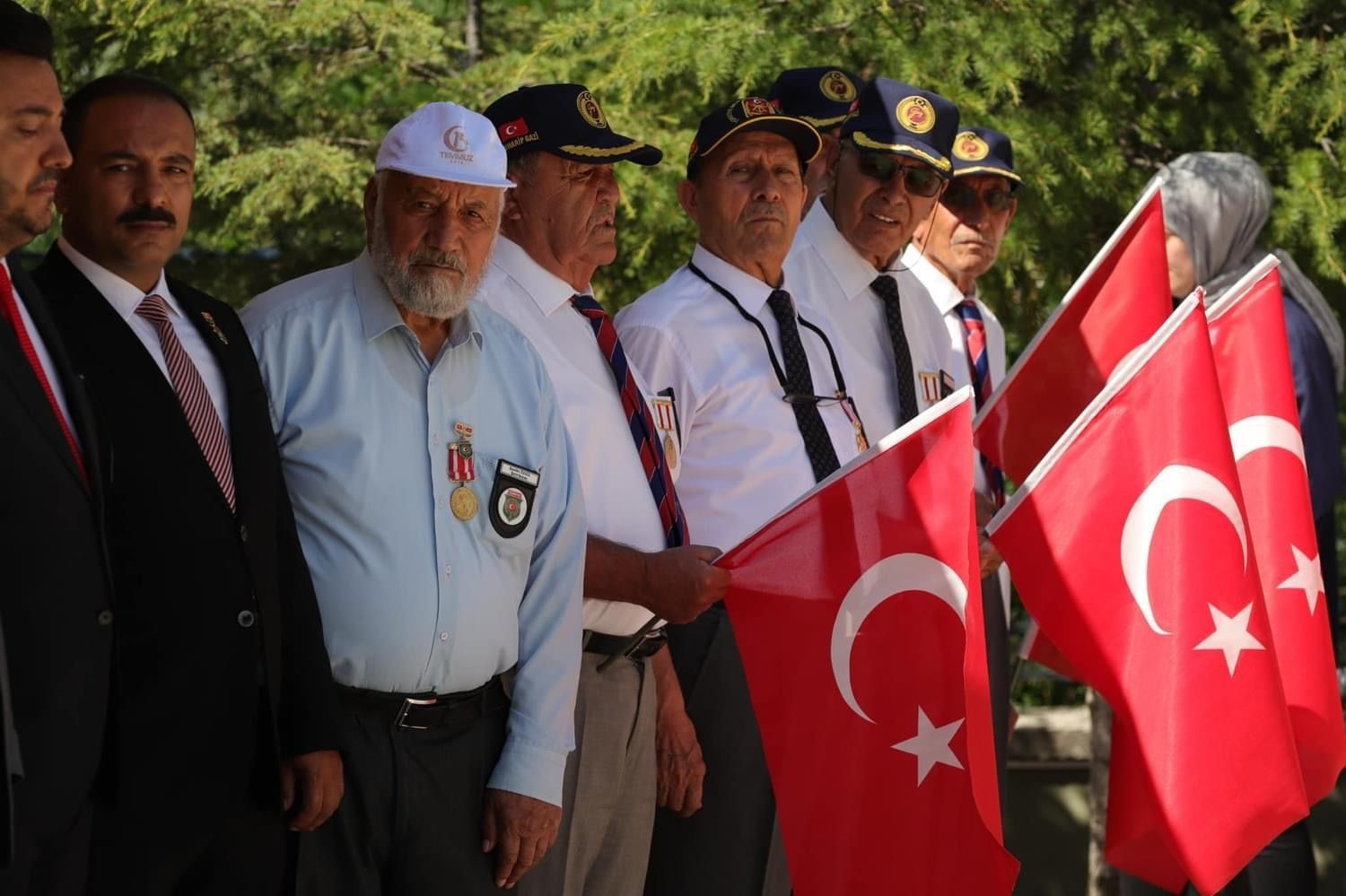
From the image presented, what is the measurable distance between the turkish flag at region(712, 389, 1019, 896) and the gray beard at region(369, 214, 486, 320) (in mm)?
840

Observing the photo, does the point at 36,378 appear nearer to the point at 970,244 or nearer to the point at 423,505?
the point at 423,505

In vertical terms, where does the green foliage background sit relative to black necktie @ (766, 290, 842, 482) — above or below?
above

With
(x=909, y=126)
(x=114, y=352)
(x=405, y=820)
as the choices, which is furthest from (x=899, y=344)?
(x=114, y=352)

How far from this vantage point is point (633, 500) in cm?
422

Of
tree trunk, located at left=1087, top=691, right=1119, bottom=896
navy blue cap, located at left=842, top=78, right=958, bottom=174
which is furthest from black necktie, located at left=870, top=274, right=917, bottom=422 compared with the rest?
tree trunk, located at left=1087, top=691, right=1119, bottom=896

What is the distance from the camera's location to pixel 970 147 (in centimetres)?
593

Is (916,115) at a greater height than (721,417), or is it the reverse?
(916,115)

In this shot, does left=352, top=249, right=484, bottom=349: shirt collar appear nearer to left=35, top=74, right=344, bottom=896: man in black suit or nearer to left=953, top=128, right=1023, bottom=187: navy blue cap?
left=35, top=74, right=344, bottom=896: man in black suit

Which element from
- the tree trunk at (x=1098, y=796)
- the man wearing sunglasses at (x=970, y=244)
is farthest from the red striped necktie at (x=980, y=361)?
the tree trunk at (x=1098, y=796)

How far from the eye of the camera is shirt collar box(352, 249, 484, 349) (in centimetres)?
373

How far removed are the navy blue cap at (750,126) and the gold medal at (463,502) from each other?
158cm

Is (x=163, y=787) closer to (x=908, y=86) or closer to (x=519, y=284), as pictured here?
(x=519, y=284)

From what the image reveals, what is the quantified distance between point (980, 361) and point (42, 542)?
3613 mm

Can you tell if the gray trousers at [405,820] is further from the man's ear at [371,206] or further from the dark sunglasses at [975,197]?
the dark sunglasses at [975,197]
